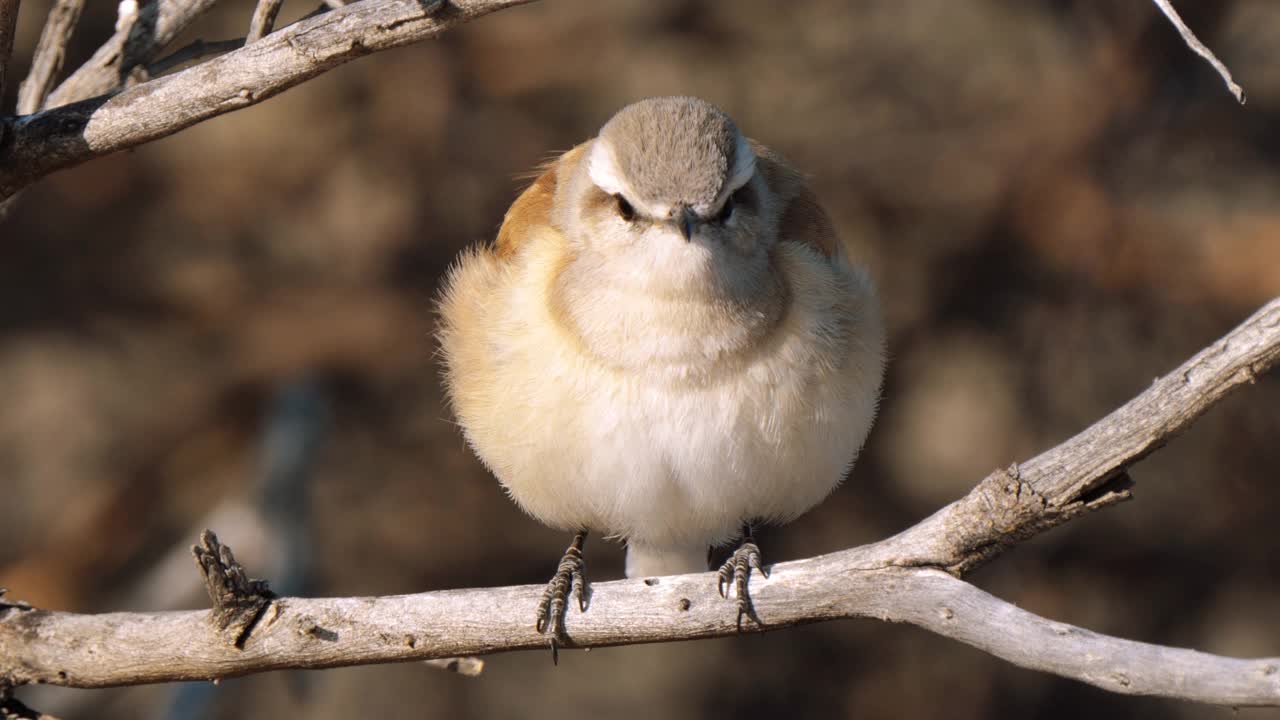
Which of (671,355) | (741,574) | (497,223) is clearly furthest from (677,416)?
(497,223)

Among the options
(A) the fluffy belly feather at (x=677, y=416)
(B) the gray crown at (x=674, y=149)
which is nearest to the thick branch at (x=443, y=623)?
(A) the fluffy belly feather at (x=677, y=416)

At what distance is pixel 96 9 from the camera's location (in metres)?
5.25

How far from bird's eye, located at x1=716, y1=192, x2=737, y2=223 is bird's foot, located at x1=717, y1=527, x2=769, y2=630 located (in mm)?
757

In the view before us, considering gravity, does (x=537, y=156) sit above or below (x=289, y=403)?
above

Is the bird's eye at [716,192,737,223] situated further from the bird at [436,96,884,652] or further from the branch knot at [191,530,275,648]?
the branch knot at [191,530,275,648]

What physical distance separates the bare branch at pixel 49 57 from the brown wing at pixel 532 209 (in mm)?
1135

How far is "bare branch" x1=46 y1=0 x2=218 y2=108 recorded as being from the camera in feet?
9.54

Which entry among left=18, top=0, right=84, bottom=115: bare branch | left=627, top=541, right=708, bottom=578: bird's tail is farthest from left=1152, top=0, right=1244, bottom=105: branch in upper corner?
left=18, top=0, right=84, bottom=115: bare branch

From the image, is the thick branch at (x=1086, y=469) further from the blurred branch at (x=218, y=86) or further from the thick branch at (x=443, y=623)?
the blurred branch at (x=218, y=86)

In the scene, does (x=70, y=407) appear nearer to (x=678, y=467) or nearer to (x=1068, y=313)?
(x=678, y=467)

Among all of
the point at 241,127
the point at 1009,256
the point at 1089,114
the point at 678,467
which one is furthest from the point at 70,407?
the point at 1089,114

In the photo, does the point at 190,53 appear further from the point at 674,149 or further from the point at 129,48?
the point at 674,149

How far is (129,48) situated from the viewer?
9.60 feet

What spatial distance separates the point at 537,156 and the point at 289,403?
5.21 feet
